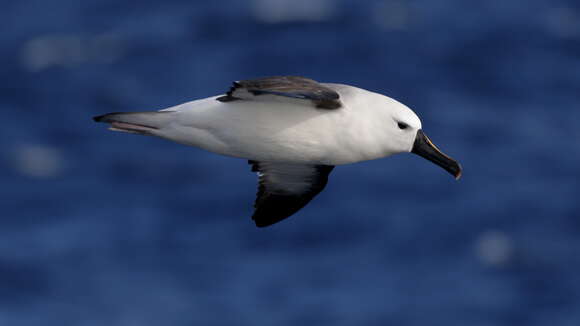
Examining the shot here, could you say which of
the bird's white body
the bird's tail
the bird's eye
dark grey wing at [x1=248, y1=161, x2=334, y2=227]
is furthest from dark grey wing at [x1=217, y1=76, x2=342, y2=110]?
dark grey wing at [x1=248, y1=161, x2=334, y2=227]

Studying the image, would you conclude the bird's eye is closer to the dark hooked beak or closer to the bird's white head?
the bird's white head

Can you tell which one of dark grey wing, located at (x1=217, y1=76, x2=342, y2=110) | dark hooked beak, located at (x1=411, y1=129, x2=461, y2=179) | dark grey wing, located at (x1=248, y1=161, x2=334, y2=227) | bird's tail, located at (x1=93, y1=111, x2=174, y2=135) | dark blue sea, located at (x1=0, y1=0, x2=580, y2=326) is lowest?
dark blue sea, located at (x1=0, y1=0, x2=580, y2=326)

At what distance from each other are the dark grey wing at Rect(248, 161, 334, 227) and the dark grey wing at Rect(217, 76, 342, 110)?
81.6 inches

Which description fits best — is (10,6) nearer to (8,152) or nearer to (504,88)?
(8,152)

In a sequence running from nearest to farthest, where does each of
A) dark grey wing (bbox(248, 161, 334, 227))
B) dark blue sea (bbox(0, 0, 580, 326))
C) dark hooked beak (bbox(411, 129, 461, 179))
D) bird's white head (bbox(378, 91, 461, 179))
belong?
bird's white head (bbox(378, 91, 461, 179)) → dark hooked beak (bbox(411, 129, 461, 179)) → dark grey wing (bbox(248, 161, 334, 227)) → dark blue sea (bbox(0, 0, 580, 326))

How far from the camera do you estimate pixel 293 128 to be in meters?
11.1

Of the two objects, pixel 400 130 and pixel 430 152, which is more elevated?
pixel 400 130

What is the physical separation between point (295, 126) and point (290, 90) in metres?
0.74

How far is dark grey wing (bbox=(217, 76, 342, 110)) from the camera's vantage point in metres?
10.5

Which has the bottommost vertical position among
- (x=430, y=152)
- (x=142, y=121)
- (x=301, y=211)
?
(x=301, y=211)

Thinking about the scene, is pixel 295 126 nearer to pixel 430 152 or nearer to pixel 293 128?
pixel 293 128

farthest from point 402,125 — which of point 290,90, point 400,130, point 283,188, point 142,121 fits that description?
point 142,121

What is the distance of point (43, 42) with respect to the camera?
57.5 m

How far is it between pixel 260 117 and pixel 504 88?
145ft
